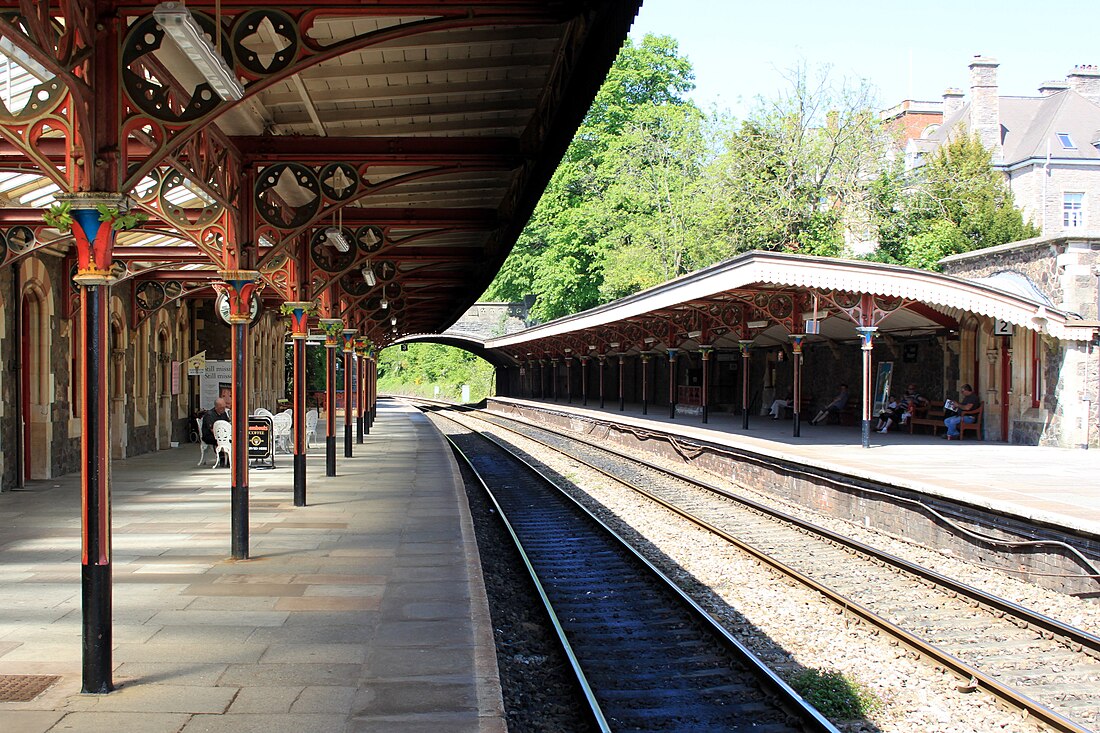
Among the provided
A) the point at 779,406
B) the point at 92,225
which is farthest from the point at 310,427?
the point at 92,225

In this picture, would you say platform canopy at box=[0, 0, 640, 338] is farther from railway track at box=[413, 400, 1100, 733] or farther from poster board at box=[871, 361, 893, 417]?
poster board at box=[871, 361, 893, 417]

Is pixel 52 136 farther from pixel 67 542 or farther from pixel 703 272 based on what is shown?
pixel 703 272

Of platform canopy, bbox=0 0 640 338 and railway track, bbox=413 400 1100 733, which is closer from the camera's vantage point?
platform canopy, bbox=0 0 640 338

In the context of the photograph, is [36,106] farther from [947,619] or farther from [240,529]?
[947,619]

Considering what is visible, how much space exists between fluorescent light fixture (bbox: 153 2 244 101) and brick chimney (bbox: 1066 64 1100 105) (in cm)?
5259

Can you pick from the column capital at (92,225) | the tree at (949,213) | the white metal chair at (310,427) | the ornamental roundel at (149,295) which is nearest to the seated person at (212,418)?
the ornamental roundel at (149,295)

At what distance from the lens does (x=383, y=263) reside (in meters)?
17.4

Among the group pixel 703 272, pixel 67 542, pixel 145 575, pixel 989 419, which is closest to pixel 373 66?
pixel 145 575

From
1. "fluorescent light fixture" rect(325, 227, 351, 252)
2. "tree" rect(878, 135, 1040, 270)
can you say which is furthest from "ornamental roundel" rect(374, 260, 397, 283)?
"tree" rect(878, 135, 1040, 270)

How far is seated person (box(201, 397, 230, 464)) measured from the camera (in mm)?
16125

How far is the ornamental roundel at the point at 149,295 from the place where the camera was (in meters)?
18.1

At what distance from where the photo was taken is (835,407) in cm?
2323

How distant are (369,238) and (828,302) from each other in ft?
28.5

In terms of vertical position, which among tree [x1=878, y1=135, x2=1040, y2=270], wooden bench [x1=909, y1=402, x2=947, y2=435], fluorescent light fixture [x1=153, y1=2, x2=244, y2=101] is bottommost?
wooden bench [x1=909, y1=402, x2=947, y2=435]
